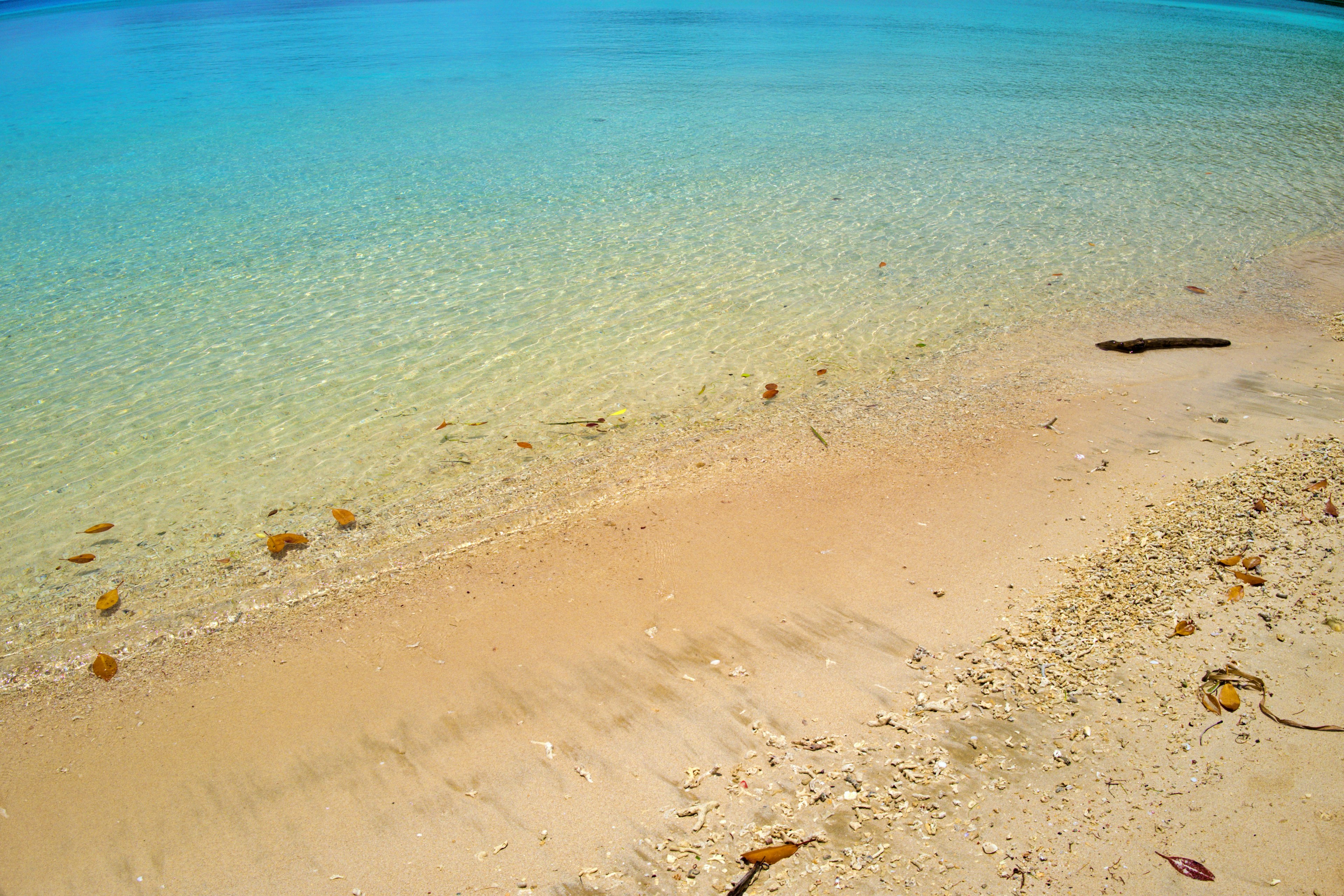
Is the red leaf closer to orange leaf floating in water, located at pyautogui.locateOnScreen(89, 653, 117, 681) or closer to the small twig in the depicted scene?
the small twig

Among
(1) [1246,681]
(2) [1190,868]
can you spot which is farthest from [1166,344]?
(2) [1190,868]

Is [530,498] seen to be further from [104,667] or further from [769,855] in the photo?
[769,855]

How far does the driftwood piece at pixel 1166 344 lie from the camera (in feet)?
18.2

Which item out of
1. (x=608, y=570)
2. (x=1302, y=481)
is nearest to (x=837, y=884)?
(x=608, y=570)

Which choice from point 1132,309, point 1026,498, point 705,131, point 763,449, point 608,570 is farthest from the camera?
point 705,131

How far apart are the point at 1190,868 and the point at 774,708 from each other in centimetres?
127

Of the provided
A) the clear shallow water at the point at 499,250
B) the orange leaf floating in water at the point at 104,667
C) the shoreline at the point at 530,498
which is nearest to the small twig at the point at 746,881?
the shoreline at the point at 530,498

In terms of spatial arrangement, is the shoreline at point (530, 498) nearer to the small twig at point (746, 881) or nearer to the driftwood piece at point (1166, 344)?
the driftwood piece at point (1166, 344)

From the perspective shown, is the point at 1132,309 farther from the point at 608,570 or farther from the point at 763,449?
the point at 608,570

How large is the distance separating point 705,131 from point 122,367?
873 cm

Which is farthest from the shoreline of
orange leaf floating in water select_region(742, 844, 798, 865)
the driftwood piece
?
orange leaf floating in water select_region(742, 844, 798, 865)

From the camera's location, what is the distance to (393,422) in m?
5.00

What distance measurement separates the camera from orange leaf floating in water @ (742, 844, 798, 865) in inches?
90.9

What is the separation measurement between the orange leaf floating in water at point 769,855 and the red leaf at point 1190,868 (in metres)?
1.02
